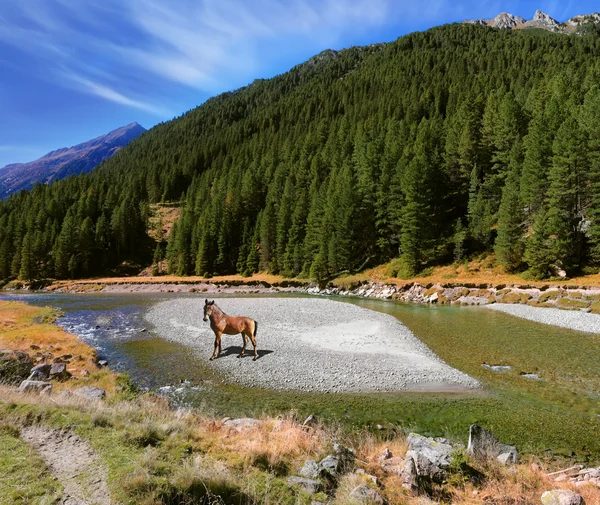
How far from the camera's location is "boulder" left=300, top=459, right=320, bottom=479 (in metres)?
6.18

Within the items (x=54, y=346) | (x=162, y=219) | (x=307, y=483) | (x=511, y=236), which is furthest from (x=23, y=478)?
(x=162, y=219)

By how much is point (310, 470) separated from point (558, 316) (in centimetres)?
2993

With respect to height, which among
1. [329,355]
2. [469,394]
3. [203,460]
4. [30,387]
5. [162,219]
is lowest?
[329,355]

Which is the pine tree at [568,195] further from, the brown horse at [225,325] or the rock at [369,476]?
the rock at [369,476]

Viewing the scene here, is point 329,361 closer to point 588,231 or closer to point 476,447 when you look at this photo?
point 476,447

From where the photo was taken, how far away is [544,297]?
108 ft

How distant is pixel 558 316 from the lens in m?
27.1

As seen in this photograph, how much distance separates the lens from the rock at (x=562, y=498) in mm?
5543

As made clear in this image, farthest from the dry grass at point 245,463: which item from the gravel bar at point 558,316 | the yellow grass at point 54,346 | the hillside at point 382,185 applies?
the hillside at point 382,185

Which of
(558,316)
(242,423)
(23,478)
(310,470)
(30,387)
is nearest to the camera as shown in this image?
(23,478)

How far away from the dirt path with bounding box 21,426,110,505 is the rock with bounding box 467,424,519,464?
784cm

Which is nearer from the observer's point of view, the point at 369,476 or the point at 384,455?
the point at 369,476

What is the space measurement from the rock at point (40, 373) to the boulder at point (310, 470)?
1207cm

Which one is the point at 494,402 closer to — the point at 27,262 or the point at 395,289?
the point at 395,289
